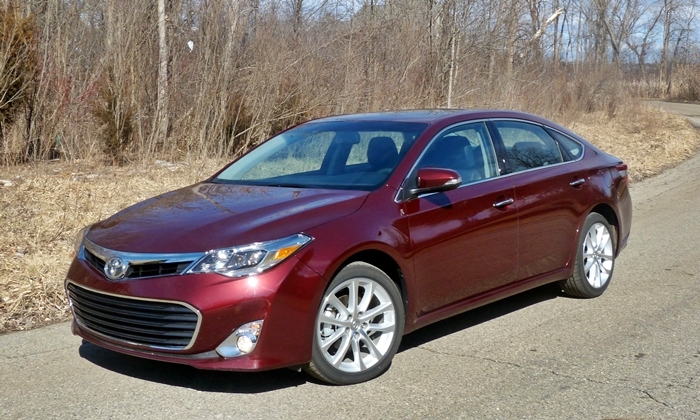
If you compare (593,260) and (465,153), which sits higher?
(465,153)

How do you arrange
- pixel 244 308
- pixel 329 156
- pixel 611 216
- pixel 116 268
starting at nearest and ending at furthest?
pixel 244 308 → pixel 116 268 → pixel 329 156 → pixel 611 216

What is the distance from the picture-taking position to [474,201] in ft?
18.4

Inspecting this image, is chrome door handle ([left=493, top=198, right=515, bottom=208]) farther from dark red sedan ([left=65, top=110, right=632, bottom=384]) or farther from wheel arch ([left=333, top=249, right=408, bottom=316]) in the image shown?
wheel arch ([left=333, top=249, right=408, bottom=316])

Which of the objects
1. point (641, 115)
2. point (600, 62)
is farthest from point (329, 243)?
point (600, 62)

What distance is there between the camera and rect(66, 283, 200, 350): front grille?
4.39 m

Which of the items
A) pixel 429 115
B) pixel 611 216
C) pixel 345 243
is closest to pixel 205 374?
pixel 345 243

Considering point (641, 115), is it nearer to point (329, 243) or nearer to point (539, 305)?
point (539, 305)

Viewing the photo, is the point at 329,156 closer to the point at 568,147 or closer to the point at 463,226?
the point at 463,226

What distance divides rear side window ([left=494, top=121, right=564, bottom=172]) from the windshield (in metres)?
0.82

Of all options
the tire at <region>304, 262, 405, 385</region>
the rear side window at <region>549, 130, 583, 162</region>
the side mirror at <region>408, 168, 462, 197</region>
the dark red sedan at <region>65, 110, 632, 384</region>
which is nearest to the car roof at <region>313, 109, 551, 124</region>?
the dark red sedan at <region>65, 110, 632, 384</region>

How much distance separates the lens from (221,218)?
483 cm

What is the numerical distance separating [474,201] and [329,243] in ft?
4.50

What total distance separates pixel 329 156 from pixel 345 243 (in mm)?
1416

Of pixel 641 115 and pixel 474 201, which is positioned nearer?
pixel 474 201
